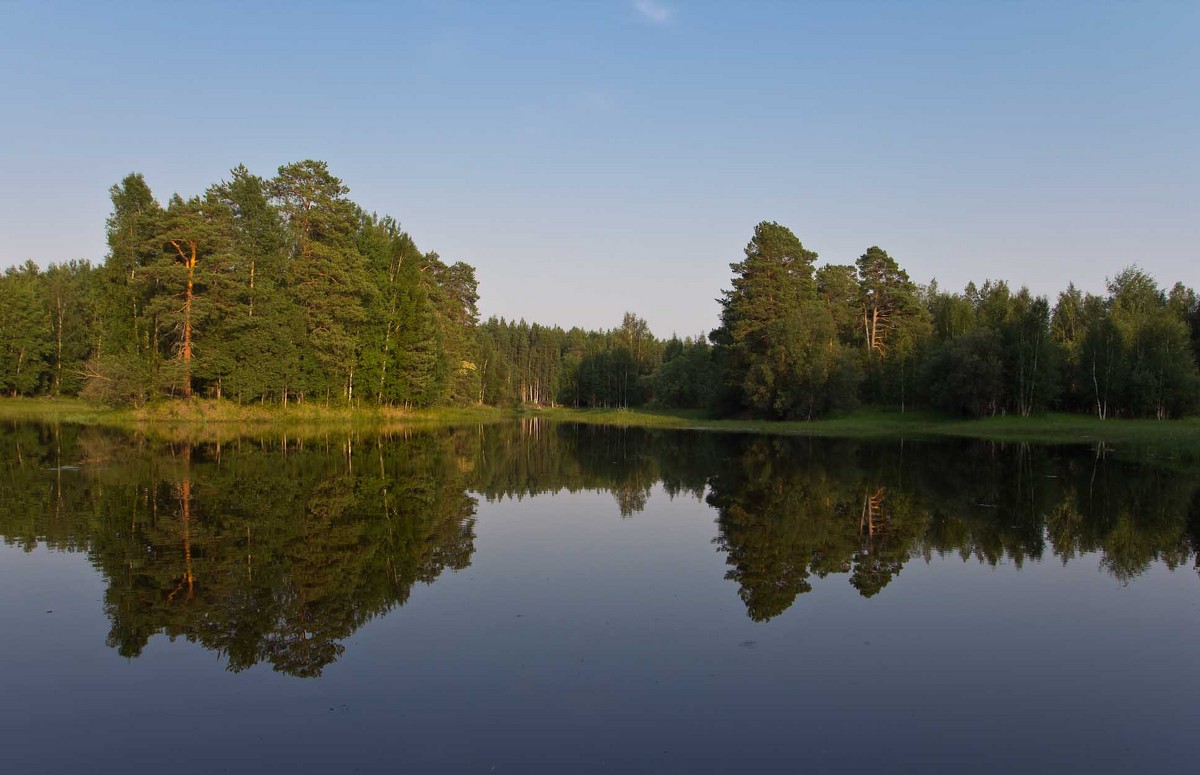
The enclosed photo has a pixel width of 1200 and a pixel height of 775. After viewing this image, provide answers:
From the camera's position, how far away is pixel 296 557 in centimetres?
1259

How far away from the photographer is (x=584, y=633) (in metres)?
9.42

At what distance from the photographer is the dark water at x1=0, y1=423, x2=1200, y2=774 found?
6496mm

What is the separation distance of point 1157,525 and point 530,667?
17.9 meters

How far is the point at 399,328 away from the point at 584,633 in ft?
168

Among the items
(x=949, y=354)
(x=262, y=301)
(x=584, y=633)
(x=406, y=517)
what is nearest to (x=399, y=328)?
(x=262, y=301)

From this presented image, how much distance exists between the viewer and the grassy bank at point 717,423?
43944 millimetres

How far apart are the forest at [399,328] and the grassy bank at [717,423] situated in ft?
5.28

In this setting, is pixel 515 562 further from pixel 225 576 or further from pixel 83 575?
pixel 83 575

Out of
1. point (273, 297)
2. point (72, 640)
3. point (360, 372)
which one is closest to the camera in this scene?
point (72, 640)

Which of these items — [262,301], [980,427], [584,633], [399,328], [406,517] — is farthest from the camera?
[399,328]

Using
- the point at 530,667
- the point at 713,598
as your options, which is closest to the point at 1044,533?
the point at 713,598

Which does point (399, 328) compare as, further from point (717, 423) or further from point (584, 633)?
point (584, 633)

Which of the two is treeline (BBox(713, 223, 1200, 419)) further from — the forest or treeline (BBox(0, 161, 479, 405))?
treeline (BBox(0, 161, 479, 405))

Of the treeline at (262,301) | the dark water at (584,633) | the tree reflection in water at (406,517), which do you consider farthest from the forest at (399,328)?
the dark water at (584,633)
